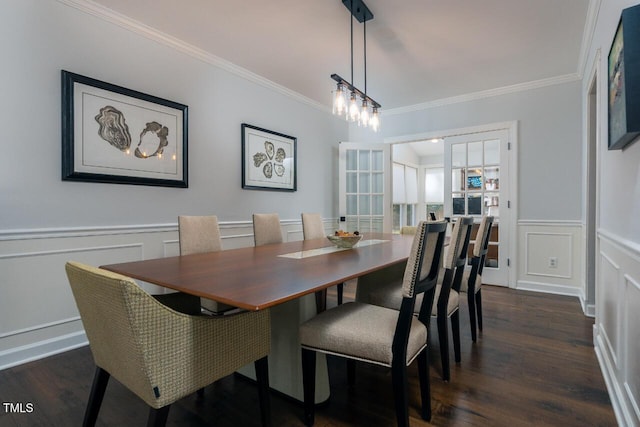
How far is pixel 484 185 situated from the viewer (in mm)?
4059

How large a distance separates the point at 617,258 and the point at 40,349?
338 cm

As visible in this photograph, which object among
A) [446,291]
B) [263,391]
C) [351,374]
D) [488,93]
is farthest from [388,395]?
[488,93]

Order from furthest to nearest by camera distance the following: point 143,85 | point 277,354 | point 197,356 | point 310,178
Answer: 1. point 310,178
2. point 143,85
3. point 277,354
4. point 197,356

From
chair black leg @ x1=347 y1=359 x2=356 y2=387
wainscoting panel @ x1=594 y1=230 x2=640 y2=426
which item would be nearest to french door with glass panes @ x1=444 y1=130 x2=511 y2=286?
wainscoting panel @ x1=594 y1=230 x2=640 y2=426

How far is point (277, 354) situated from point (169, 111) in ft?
7.33

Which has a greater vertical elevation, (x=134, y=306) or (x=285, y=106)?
(x=285, y=106)

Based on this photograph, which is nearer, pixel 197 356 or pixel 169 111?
pixel 197 356

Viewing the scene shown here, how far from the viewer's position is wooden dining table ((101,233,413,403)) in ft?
3.67

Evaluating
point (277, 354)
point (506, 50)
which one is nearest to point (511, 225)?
point (506, 50)

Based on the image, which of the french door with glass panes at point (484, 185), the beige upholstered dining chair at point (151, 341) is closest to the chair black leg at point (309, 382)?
the beige upholstered dining chair at point (151, 341)

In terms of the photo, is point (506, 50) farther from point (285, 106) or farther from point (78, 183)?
point (78, 183)

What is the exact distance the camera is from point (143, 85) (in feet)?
8.65

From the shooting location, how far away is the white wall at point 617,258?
1298mm

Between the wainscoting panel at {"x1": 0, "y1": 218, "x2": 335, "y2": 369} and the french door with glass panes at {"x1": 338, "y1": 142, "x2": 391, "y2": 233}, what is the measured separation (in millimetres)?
2856
